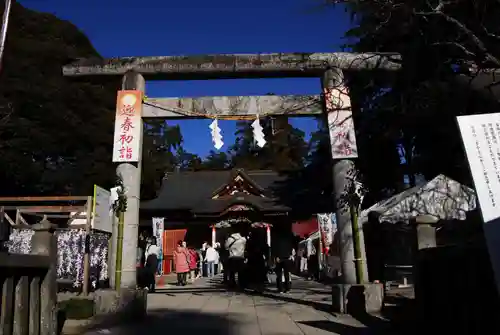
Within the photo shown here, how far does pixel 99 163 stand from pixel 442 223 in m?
18.6

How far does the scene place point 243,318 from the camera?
288 inches

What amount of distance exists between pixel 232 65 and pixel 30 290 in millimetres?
6171

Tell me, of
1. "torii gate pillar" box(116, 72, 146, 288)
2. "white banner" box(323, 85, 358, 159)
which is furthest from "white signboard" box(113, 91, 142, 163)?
"white banner" box(323, 85, 358, 159)

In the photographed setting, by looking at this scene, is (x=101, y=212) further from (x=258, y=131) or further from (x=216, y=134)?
(x=258, y=131)

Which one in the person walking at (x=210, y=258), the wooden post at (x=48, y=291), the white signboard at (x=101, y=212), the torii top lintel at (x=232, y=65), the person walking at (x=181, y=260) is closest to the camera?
the wooden post at (x=48, y=291)

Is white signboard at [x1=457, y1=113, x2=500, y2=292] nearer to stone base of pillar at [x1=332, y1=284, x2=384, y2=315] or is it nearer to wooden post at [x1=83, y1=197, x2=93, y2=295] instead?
stone base of pillar at [x1=332, y1=284, x2=384, y2=315]

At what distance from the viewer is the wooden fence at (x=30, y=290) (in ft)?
12.5

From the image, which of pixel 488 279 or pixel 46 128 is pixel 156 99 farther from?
pixel 46 128

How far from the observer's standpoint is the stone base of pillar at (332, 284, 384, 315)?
7379 millimetres

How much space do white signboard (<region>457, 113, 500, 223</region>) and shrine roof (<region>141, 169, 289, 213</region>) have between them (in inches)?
Answer: 745

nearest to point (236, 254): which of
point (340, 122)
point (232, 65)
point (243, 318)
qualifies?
point (243, 318)

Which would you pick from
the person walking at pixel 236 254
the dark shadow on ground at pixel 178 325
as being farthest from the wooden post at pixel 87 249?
the person walking at pixel 236 254

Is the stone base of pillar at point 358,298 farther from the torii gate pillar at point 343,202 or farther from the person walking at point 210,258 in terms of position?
the person walking at point 210,258

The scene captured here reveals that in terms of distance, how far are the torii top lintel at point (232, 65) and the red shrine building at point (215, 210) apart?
46.6ft
